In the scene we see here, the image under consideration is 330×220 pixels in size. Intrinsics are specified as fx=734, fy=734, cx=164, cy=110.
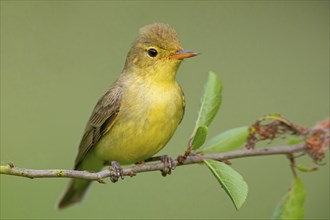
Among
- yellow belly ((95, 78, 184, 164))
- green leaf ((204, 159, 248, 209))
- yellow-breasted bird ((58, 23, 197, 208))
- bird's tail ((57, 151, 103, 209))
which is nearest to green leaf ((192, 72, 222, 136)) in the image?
green leaf ((204, 159, 248, 209))

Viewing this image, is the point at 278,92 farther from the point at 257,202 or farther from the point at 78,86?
the point at 78,86

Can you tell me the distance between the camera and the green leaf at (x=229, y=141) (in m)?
2.88

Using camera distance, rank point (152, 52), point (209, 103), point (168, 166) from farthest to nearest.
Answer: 1. point (152, 52)
2. point (168, 166)
3. point (209, 103)

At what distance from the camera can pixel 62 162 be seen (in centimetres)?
500

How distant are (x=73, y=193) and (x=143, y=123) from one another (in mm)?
1046

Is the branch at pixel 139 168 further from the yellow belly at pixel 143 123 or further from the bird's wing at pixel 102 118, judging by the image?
the bird's wing at pixel 102 118

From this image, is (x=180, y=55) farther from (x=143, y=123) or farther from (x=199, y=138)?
(x=199, y=138)

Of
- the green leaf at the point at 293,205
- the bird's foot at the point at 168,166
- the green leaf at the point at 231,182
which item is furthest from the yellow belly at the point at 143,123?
the green leaf at the point at 293,205

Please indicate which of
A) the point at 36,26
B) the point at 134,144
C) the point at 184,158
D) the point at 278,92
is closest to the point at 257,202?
the point at 278,92

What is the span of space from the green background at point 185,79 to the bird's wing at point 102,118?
72cm

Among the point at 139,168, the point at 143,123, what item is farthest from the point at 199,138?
the point at 143,123

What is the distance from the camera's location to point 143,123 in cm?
374

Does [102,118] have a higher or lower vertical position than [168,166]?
higher

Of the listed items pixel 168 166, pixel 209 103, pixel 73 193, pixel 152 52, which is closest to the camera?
pixel 209 103
